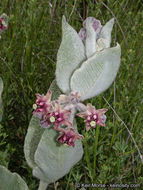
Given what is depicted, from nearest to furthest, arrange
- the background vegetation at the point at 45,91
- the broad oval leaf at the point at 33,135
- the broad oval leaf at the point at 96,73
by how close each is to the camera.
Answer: the broad oval leaf at the point at 96,73
the broad oval leaf at the point at 33,135
the background vegetation at the point at 45,91

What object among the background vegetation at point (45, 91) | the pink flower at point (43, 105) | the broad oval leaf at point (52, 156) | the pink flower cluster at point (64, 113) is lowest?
the background vegetation at point (45, 91)

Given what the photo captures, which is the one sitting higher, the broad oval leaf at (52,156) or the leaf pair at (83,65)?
the leaf pair at (83,65)

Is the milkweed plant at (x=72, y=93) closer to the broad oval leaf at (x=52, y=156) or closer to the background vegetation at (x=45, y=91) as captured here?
the broad oval leaf at (x=52, y=156)

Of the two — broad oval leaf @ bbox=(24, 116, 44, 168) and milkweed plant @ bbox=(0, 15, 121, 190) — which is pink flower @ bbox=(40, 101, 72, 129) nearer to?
milkweed plant @ bbox=(0, 15, 121, 190)

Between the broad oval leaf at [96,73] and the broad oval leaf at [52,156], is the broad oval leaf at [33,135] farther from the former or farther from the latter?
the broad oval leaf at [96,73]

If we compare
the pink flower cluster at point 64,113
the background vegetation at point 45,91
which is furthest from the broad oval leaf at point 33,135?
the background vegetation at point 45,91

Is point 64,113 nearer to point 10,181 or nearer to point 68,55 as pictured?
point 68,55

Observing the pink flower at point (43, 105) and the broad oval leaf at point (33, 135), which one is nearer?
→ the pink flower at point (43, 105)

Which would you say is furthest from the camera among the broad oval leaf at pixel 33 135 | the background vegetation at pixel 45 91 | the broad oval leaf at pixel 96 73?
the background vegetation at pixel 45 91

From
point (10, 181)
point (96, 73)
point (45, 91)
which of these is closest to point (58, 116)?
point (96, 73)
